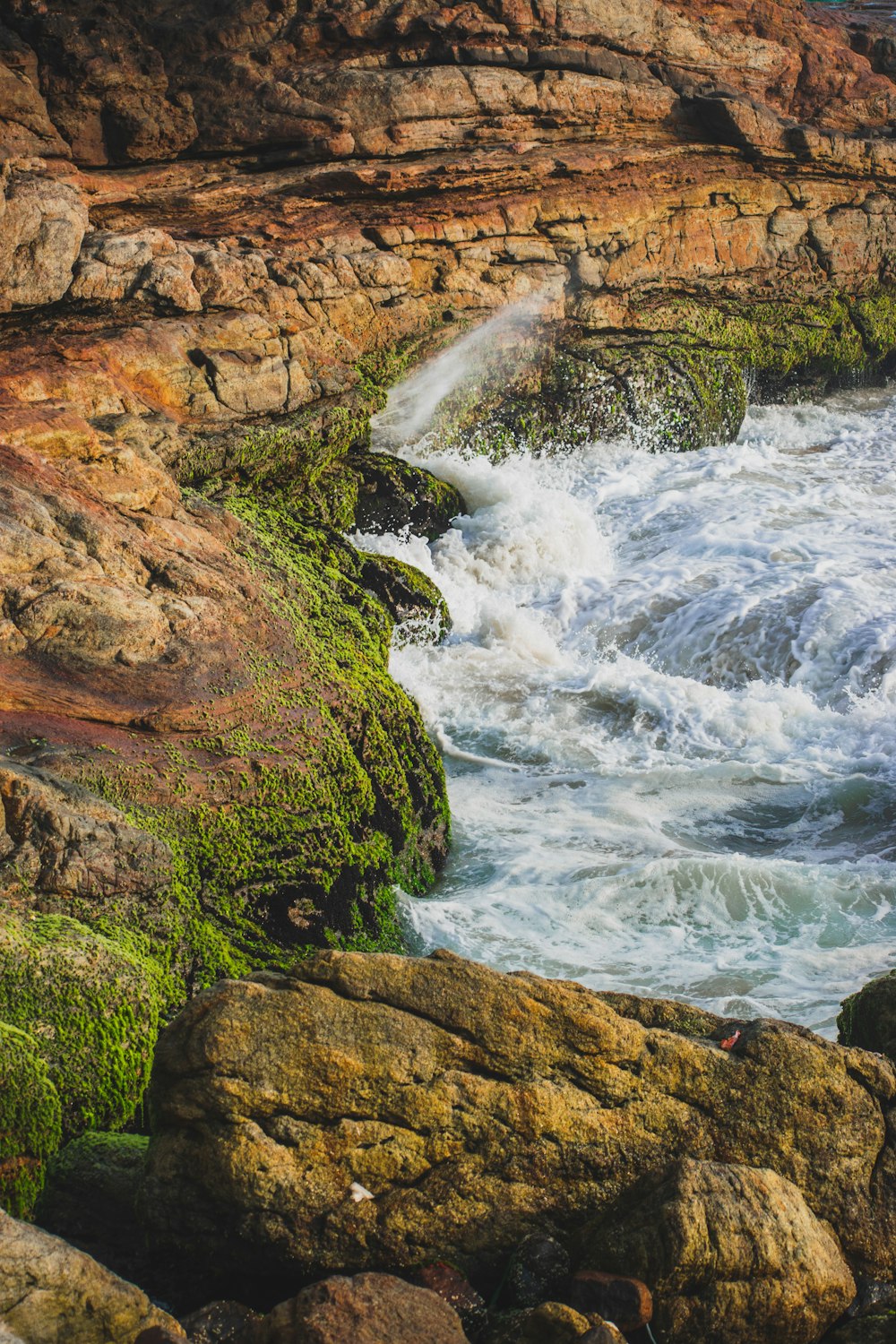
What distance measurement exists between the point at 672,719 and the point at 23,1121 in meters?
6.36

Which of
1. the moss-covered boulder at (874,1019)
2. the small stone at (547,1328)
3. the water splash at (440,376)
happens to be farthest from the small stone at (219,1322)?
the water splash at (440,376)

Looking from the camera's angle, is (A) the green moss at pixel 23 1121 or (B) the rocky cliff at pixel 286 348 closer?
(A) the green moss at pixel 23 1121

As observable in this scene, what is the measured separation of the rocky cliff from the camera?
5.46 metres

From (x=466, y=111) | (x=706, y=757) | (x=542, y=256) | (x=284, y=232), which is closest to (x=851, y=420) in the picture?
(x=542, y=256)

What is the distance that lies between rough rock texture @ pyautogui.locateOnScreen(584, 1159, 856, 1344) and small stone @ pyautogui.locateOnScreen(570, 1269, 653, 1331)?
0.05 meters

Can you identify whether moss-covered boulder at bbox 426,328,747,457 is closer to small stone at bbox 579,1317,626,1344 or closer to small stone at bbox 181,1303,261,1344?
small stone at bbox 181,1303,261,1344

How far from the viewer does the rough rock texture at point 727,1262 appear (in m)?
3.46

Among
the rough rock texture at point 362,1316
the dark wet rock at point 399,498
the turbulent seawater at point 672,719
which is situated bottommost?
the turbulent seawater at point 672,719

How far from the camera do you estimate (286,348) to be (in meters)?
11.1

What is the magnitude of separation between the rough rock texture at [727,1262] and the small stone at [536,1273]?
101 mm

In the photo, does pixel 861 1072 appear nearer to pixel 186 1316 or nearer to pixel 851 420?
pixel 186 1316

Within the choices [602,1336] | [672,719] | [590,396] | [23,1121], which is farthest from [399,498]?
[602,1336]

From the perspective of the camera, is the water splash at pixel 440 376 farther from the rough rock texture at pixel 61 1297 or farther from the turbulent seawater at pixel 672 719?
the rough rock texture at pixel 61 1297

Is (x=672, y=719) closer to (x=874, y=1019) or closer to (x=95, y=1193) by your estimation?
(x=874, y=1019)
